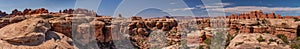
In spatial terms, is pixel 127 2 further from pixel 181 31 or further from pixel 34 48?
pixel 181 31

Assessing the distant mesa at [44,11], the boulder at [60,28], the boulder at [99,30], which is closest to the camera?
the boulder at [60,28]

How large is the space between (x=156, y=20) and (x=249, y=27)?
42.4 ft

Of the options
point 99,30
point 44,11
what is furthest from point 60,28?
point 44,11

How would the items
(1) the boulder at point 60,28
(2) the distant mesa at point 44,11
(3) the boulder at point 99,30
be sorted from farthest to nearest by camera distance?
(2) the distant mesa at point 44,11 < (3) the boulder at point 99,30 < (1) the boulder at point 60,28

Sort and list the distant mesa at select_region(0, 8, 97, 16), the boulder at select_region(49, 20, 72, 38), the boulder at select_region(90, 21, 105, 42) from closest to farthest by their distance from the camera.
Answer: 1. the boulder at select_region(49, 20, 72, 38)
2. the boulder at select_region(90, 21, 105, 42)
3. the distant mesa at select_region(0, 8, 97, 16)

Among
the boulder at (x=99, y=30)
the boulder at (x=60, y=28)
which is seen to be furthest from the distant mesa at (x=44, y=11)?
the boulder at (x=60, y=28)

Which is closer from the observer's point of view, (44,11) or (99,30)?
(99,30)

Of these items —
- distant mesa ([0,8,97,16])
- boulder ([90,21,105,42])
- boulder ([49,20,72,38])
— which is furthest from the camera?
distant mesa ([0,8,97,16])

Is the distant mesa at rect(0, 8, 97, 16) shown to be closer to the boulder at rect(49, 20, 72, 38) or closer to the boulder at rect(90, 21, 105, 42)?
the boulder at rect(90, 21, 105, 42)

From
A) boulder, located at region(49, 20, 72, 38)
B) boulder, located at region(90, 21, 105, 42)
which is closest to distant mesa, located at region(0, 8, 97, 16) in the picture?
boulder, located at region(90, 21, 105, 42)

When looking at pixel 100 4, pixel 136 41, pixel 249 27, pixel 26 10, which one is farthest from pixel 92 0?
pixel 26 10

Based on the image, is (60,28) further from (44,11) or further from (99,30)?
(44,11)

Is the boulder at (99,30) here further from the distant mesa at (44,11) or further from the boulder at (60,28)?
the boulder at (60,28)

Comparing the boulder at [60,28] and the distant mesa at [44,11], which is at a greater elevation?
the boulder at [60,28]
